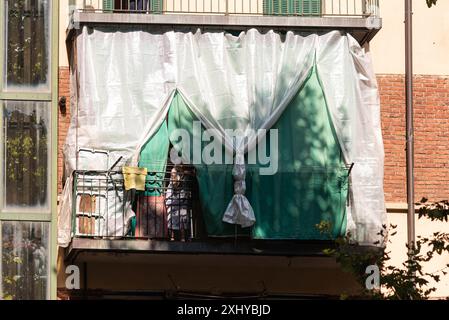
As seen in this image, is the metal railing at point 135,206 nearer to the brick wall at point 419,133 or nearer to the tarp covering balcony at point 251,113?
the tarp covering balcony at point 251,113

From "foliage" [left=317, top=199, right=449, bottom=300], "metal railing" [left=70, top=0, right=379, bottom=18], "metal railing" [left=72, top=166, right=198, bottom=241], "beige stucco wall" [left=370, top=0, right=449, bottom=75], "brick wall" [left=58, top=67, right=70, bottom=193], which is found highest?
"metal railing" [left=70, top=0, right=379, bottom=18]

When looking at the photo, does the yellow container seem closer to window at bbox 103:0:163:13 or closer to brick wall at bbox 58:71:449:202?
brick wall at bbox 58:71:449:202

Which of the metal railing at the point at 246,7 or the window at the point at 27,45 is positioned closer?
the window at the point at 27,45

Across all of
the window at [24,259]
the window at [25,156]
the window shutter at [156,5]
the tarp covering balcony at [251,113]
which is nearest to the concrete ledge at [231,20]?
the tarp covering balcony at [251,113]

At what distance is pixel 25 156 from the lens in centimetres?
1616

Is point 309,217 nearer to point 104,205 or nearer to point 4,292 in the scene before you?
point 104,205

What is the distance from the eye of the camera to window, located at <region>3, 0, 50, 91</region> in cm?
1625

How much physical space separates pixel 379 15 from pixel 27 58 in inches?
306

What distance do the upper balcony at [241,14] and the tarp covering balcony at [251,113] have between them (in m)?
0.14

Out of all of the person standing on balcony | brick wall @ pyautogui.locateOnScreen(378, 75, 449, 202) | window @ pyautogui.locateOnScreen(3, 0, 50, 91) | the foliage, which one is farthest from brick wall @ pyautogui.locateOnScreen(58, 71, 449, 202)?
window @ pyautogui.locateOnScreen(3, 0, 50, 91)

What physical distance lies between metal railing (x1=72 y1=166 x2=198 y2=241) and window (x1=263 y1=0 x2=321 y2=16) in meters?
2.78

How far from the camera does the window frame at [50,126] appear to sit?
52.2ft

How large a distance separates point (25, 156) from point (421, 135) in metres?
8.07
